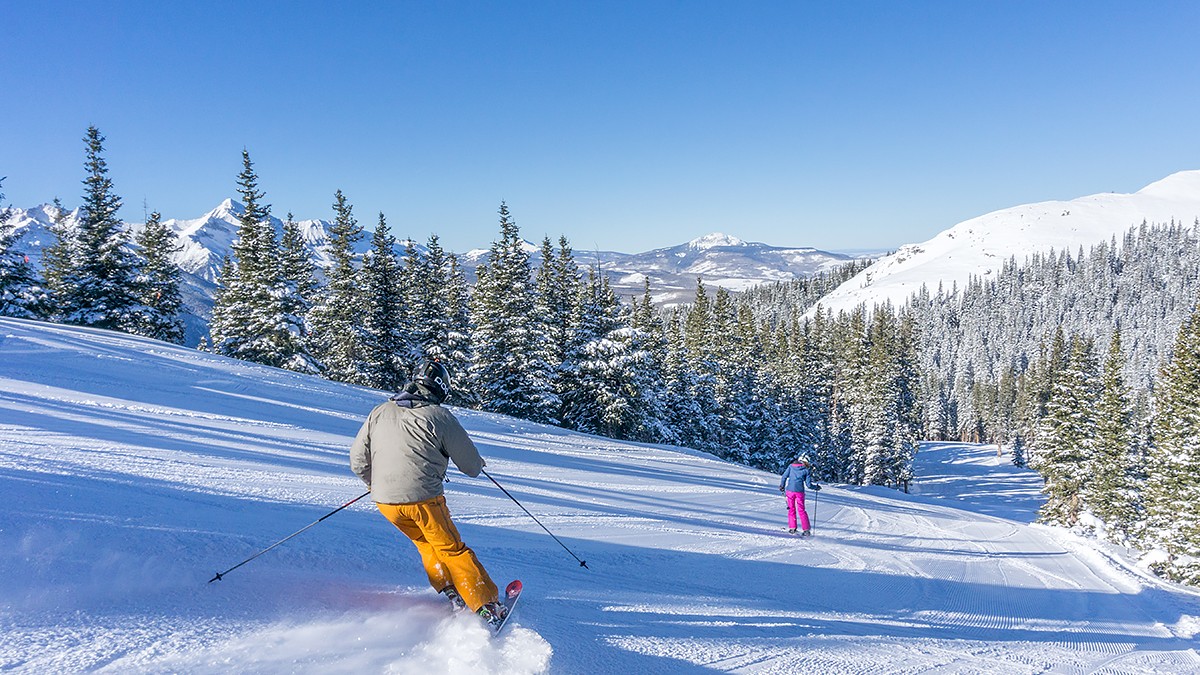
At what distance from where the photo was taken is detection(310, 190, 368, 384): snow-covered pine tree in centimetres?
3002

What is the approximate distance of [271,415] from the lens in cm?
1261

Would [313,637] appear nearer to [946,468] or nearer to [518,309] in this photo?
[518,309]

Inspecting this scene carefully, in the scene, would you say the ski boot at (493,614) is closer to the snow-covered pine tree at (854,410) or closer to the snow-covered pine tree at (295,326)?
the snow-covered pine tree at (295,326)

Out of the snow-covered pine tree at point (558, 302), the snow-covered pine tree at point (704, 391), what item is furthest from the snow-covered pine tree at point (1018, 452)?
the snow-covered pine tree at point (558, 302)

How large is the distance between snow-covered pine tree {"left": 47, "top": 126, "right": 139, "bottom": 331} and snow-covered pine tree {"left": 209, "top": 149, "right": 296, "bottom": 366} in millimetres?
4592

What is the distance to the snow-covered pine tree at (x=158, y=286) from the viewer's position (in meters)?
30.0

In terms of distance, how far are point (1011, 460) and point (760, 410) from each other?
5956 centimetres

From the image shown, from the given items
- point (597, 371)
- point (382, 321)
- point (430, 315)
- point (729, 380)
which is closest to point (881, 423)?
point (729, 380)

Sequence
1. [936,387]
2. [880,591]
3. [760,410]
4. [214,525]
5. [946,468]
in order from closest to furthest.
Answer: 1. [214,525]
2. [880,591]
3. [760,410]
4. [946,468]
5. [936,387]

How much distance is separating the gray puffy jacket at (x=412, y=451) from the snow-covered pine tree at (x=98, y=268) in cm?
3389

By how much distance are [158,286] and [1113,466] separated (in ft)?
177

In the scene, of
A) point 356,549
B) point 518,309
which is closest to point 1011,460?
point 518,309

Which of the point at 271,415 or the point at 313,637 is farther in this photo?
the point at 271,415

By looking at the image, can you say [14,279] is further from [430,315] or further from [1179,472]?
[1179,472]
